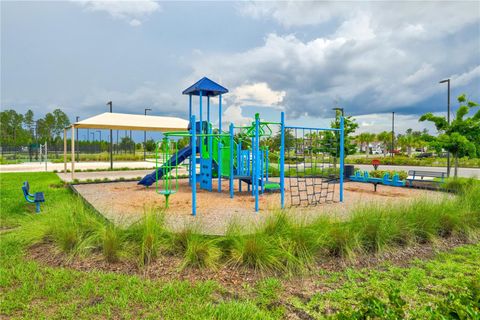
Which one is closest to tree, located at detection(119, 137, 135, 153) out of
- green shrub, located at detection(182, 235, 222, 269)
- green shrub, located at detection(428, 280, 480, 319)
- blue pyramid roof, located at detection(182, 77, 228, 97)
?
blue pyramid roof, located at detection(182, 77, 228, 97)

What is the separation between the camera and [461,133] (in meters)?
13.8

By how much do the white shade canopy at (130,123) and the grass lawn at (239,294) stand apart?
37.4 ft

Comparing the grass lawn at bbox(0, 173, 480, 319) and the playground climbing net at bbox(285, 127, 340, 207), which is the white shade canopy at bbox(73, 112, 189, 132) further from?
the grass lawn at bbox(0, 173, 480, 319)

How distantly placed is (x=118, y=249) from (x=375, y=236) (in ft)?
12.1

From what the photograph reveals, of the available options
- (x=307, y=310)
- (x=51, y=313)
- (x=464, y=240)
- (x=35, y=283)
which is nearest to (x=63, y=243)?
(x=35, y=283)

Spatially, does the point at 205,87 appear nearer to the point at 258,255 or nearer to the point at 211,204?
the point at 211,204

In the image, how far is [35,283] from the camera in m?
3.75

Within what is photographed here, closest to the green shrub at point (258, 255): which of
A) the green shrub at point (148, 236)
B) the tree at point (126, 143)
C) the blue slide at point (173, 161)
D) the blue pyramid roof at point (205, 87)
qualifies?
the green shrub at point (148, 236)

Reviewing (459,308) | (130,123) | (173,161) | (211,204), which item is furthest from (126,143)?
(459,308)

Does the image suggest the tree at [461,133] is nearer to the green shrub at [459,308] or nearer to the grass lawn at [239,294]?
the grass lawn at [239,294]

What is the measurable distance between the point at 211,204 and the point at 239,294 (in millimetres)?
5211

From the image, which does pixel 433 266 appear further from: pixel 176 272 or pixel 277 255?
pixel 176 272

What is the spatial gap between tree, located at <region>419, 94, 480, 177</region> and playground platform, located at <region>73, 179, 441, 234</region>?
3047 millimetres

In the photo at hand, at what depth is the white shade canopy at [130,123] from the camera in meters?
15.0
